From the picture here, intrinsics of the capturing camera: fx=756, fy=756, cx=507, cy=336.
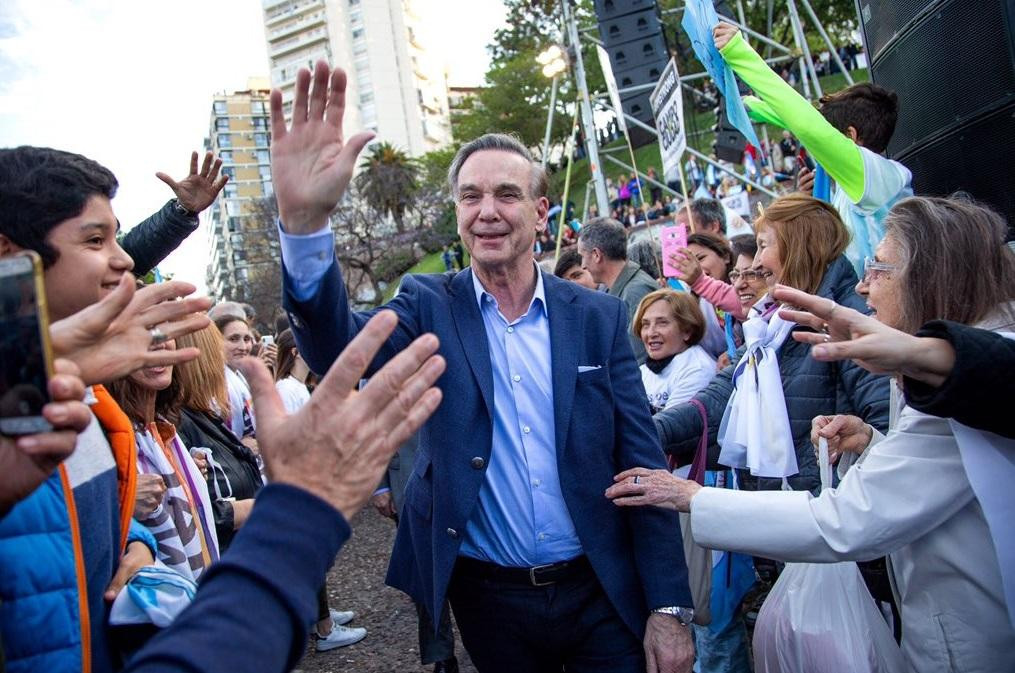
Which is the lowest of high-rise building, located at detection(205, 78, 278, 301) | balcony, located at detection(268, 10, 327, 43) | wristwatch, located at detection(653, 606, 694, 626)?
wristwatch, located at detection(653, 606, 694, 626)

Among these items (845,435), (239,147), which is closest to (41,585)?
(845,435)

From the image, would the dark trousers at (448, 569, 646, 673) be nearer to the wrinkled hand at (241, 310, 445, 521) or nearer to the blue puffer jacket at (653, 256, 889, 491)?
the blue puffer jacket at (653, 256, 889, 491)

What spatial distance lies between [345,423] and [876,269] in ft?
5.99

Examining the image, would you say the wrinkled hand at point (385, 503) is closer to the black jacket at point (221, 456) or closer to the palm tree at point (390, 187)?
the black jacket at point (221, 456)

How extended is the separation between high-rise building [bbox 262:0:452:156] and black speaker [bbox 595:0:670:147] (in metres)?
63.5

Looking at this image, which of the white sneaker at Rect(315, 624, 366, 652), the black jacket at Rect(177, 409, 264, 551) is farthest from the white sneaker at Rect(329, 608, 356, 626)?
the black jacket at Rect(177, 409, 264, 551)

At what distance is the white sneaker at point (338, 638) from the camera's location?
17.4 feet

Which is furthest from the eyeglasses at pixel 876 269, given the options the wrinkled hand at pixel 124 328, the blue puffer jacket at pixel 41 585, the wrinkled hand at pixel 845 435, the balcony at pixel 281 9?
the balcony at pixel 281 9

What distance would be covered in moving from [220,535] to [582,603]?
5.48ft

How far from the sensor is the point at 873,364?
179 centimetres

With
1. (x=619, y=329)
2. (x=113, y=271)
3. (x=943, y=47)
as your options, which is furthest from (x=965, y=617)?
(x=943, y=47)

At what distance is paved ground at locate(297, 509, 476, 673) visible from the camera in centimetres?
498

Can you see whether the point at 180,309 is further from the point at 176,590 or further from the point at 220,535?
the point at 220,535

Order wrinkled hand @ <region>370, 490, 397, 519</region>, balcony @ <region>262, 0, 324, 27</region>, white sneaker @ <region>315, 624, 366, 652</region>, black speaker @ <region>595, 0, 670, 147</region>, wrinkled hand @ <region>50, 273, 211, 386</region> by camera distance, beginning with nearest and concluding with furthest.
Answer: wrinkled hand @ <region>50, 273, 211, 386</region> → wrinkled hand @ <region>370, 490, 397, 519</region> → white sneaker @ <region>315, 624, 366, 652</region> → black speaker @ <region>595, 0, 670, 147</region> → balcony @ <region>262, 0, 324, 27</region>
